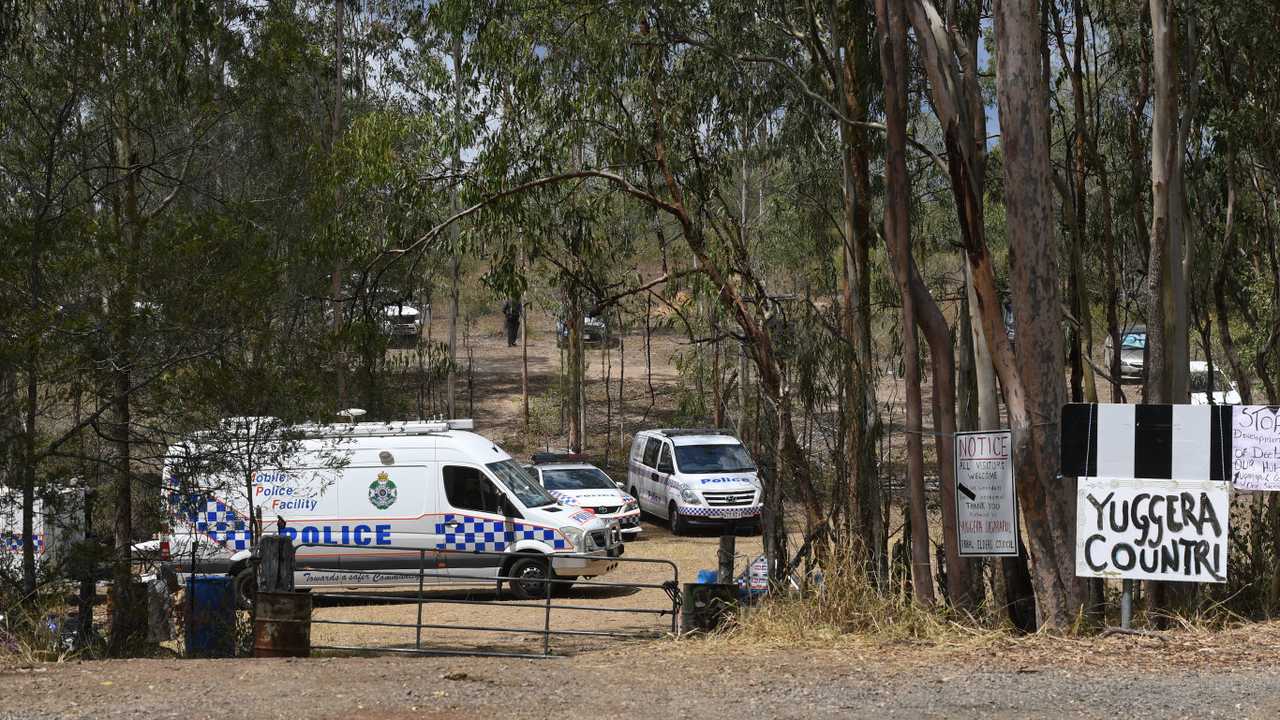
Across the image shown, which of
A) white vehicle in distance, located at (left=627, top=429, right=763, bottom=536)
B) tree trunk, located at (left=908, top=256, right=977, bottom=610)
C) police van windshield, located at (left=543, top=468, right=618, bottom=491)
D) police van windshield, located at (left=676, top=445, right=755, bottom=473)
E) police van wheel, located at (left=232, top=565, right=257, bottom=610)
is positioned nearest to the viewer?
tree trunk, located at (left=908, top=256, right=977, bottom=610)

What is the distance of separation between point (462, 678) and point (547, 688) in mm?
684

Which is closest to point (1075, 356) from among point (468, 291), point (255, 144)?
point (255, 144)

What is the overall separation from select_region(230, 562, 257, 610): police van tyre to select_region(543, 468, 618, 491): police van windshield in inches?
338

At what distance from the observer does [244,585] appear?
55.5 feet

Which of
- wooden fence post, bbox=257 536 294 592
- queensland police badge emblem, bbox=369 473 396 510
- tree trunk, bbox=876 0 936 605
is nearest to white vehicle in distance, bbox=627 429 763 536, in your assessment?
queensland police badge emblem, bbox=369 473 396 510

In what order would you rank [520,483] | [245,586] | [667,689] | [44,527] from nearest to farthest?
[667,689]
[44,527]
[245,586]
[520,483]

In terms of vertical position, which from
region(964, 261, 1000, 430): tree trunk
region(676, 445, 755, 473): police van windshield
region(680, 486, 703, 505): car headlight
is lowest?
region(680, 486, 703, 505): car headlight

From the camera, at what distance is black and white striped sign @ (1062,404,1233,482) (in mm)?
8742

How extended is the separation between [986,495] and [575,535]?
912 centimetres

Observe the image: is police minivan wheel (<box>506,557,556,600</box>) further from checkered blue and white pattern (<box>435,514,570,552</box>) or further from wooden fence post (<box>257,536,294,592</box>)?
wooden fence post (<box>257,536,294,592</box>)

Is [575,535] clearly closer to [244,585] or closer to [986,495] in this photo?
[244,585]

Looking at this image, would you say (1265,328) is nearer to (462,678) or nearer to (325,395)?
(325,395)

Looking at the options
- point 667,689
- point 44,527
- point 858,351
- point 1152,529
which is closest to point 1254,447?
point 1152,529

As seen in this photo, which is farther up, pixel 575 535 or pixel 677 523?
pixel 575 535
